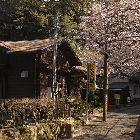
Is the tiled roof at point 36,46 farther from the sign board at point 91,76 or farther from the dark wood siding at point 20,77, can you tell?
the sign board at point 91,76

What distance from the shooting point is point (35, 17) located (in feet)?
127

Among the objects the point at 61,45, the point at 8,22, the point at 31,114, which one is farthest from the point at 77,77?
the point at 8,22

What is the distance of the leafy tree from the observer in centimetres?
3816

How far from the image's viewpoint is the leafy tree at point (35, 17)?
38156 millimetres

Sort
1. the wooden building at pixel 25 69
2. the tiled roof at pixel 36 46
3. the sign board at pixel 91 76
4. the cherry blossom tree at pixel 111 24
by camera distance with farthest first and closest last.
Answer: the tiled roof at pixel 36 46
the wooden building at pixel 25 69
the cherry blossom tree at pixel 111 24
the sign board at pixel 91 76

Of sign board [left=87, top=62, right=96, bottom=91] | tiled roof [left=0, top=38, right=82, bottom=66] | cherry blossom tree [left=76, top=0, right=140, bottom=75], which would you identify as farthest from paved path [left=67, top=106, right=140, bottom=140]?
tiled roof [left=0, top=38, right=82, bottom=66]

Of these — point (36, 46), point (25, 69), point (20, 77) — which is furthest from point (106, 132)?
point (36, 46)

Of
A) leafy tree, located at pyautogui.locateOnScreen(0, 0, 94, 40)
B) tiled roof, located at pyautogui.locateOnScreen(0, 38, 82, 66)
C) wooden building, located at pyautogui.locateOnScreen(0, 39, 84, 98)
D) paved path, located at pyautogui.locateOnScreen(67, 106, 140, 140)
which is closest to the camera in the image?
A: paved path, located at pyautogui.locateOnScreen(67, 106, 140, 140)

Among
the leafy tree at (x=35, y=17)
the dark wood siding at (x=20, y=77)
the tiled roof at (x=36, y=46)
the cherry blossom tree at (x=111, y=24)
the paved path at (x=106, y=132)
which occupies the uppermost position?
the leafy tree at (x=35, y=17)

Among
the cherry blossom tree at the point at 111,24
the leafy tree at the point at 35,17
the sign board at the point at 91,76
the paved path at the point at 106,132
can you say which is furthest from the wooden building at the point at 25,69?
the leafy tree at the point at 35,17

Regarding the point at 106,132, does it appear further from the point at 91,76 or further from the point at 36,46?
the point at 36,46

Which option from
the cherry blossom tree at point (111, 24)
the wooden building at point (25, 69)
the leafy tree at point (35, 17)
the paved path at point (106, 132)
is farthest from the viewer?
the leafy tree at point (35, 17)

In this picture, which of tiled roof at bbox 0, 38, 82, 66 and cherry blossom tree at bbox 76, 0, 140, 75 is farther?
tiled roof at bbox 0, 38, 82, 66

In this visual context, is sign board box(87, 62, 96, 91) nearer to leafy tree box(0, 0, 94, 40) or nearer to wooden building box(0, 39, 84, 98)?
wooden building box(0, 39, 84, 98)
